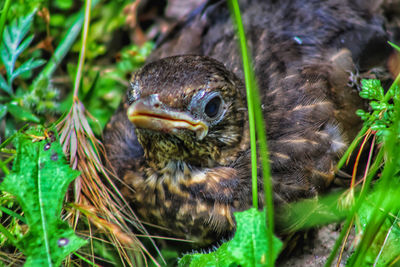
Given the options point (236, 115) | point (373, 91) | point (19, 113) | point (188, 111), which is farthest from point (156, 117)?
point (19, 113)

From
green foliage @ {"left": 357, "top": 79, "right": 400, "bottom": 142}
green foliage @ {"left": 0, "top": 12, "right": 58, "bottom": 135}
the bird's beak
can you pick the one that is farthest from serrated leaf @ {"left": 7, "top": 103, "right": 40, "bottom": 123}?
green foliage @ {"left": 357, "top": 79, "right": 400, "bottom": 142}

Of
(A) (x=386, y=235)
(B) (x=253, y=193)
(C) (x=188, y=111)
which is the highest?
(C) (x=188, y=111)

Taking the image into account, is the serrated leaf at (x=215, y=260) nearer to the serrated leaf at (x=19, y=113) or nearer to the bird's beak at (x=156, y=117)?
the bird's beak at (x=156, y=117)

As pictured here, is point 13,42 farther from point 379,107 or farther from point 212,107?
point 379,107

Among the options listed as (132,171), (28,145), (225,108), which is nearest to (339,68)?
(225,108)

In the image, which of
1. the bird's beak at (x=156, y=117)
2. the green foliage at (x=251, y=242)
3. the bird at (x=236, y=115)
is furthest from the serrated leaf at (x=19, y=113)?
the green foliage at (x=251, y=242)

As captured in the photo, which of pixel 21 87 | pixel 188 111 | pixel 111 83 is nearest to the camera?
pixel 188 111
